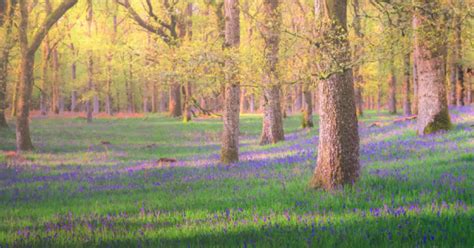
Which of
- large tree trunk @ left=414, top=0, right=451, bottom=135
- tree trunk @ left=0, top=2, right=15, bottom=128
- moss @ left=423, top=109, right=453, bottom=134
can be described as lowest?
moss @ left=423, top=109, right=453, bottom=134

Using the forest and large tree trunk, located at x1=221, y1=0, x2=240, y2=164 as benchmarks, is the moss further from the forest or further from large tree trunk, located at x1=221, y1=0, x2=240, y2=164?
large tree trunk, located at x1=221, y1=0, x2=240, y2=164

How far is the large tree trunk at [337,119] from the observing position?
7879 mm

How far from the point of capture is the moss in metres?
15.7

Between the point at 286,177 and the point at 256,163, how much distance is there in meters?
3.18

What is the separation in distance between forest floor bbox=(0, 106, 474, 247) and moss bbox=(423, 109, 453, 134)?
2.40 ft

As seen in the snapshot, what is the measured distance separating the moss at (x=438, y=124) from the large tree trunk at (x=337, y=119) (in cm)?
873

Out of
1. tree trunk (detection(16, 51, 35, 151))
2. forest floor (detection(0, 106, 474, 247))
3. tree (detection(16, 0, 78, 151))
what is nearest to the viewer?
forest floor (detection(0, 106, 474, 247))

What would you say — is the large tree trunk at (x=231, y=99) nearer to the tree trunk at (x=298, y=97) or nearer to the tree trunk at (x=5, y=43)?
the tree trunk at (x=5, y=43)

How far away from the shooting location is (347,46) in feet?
25.6

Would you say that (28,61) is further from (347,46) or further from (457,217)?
(457,217)

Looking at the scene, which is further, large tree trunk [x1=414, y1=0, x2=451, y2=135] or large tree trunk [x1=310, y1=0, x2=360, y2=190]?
large tree trunk [x1=414, y1=0, x2=451, y2=135]

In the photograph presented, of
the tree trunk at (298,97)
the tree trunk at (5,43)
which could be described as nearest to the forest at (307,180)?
the tree trunk at (5,43)

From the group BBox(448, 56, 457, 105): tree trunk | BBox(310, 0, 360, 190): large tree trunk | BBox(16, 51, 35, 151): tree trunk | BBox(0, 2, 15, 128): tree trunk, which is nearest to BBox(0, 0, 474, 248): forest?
BBox(310, 0, 360, 190): large tree trunk

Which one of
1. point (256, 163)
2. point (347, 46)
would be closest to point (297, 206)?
point (347, 46)
